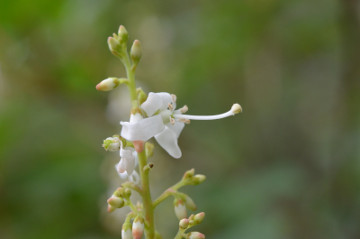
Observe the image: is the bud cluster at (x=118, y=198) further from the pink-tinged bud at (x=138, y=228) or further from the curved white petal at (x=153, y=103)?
the curved white petal at (x=153, y=103)

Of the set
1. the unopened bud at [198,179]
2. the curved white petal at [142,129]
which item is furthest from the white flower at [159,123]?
the unopened bud at [198,179]

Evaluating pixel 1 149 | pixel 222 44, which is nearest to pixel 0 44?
pixel 1 149

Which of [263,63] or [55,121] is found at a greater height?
[263,63]

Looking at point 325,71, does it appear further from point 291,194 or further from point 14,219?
point 14,219

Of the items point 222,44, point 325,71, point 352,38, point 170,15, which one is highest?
point 170,15

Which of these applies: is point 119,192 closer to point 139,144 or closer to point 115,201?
point 115,201

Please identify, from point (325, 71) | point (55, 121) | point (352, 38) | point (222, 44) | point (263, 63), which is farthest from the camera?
point (325, 71)

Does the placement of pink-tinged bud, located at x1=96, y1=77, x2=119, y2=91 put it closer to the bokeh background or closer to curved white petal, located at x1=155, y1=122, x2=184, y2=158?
curved white petal, located at x1=155, y1=122, x2=184, y2=158
